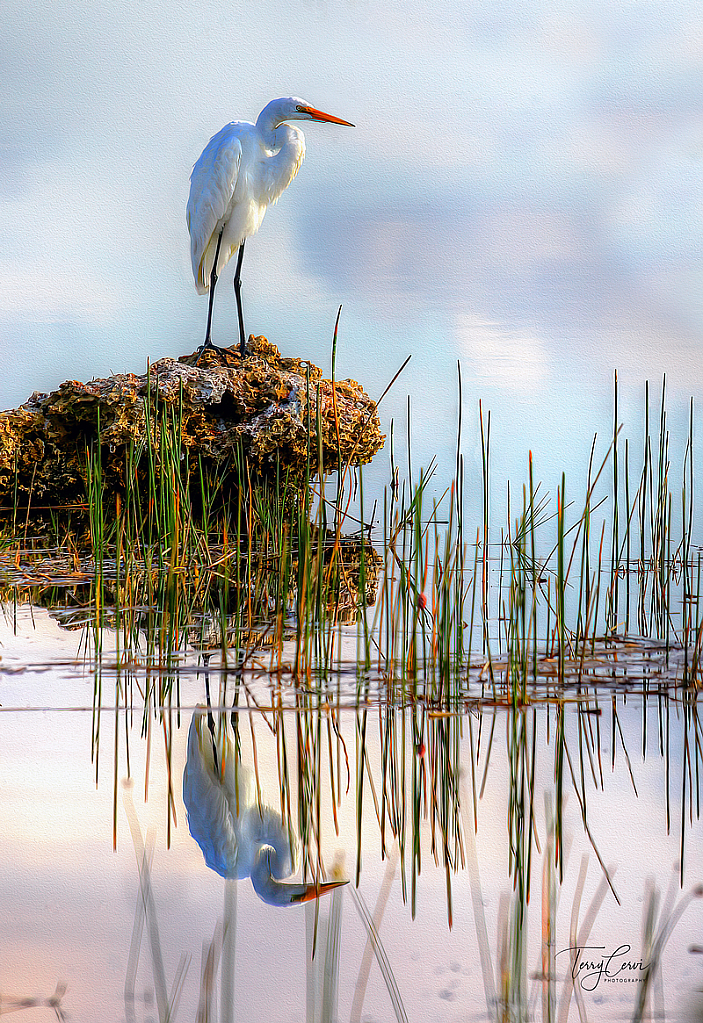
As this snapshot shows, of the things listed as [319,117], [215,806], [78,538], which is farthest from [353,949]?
[319,117]

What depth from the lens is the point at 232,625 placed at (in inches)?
96.3

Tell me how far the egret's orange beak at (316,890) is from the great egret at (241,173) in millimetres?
3493

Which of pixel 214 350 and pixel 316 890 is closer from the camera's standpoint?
pixel 316 890

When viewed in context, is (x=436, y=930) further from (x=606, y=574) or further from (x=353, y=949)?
(x=606, y=574)

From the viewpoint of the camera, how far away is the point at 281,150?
427 centimetres

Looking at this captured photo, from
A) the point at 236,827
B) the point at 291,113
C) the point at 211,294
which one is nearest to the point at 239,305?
the point at 211,294

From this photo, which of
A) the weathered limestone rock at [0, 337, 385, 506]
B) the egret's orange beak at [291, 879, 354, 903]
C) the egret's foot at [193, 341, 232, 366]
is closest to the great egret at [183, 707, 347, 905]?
the egret's orange beak at [291, 879, 354, 903]

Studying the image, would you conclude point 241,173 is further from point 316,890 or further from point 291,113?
point 316,890

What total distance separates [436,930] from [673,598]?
217 cm

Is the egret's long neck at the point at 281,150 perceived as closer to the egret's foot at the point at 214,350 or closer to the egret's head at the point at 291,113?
the egret's head at the point at 291,113
